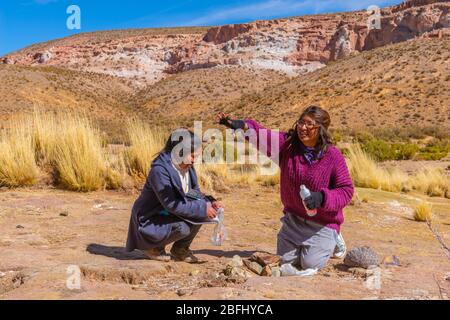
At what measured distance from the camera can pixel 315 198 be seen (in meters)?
3.99

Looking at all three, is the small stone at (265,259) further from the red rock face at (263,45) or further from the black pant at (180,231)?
the red rock face at (263,45)

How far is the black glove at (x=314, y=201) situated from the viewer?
394cm

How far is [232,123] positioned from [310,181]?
0.83 meters

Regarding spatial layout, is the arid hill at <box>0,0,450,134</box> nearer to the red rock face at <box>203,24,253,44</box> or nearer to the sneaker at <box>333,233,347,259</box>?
the red rock face at <box>203,24,253,44</box>

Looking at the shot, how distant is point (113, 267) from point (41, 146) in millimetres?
5211

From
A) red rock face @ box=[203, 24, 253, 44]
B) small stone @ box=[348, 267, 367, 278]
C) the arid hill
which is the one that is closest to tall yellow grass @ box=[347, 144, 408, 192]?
small stone @ box=[348, 267, 367, 278]

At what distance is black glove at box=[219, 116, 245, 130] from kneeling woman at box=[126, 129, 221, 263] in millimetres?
306

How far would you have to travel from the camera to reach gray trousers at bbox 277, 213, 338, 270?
441 centimetres

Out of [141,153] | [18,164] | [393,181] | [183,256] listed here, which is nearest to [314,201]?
[183,256]

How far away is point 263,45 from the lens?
7275cm

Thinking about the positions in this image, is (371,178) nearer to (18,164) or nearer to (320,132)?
(18,164)

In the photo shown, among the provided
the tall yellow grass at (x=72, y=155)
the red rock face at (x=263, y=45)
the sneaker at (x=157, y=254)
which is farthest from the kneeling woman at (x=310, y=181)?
the red rock face at (x=263, y=45)

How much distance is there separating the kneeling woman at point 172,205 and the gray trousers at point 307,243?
0.73m
